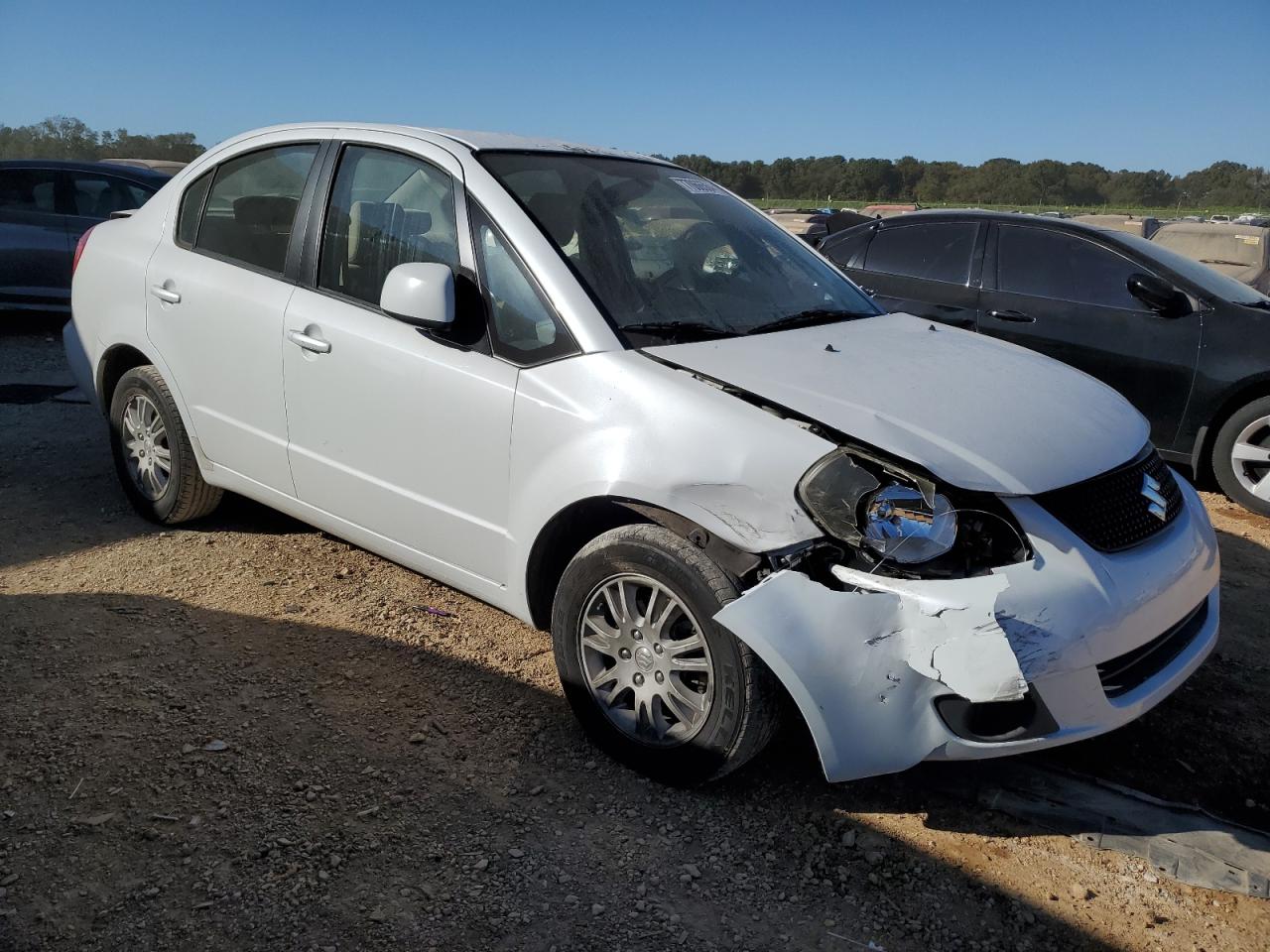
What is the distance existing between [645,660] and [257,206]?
2.54 m

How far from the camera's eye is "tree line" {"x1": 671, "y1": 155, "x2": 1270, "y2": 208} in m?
59.9

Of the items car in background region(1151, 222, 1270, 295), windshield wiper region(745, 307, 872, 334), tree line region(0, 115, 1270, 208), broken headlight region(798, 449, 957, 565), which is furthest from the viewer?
tree line region(0, 115, 1270, 208)

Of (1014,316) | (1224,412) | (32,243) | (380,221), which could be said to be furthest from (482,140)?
(32,243)

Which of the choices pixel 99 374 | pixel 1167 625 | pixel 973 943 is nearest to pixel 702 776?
pixel 973 943

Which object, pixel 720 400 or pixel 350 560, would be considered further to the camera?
pixel 350 560

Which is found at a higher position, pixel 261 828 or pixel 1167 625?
pixel 1167 625

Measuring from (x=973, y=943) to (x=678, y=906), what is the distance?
695 millimetres

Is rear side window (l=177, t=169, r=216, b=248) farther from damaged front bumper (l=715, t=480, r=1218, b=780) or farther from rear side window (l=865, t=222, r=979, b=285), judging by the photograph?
rear side window (l=865, t=222, r=979, b=285)

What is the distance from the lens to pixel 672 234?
11.6 feet

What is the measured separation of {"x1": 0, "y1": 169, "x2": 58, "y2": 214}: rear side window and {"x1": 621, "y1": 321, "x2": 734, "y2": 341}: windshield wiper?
8.93 meters

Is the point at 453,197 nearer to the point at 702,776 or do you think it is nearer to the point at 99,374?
the point at 702,776

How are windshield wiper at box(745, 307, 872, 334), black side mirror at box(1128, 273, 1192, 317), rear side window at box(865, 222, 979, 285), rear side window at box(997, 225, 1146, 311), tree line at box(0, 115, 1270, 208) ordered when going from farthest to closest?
tree line at box(0, 115, 1270, 208) → rear side window at box(865, 222, 979, 285) → rear side window at box(997, 225, 1146, 311) → black side mirror at box(1128, 273, 1192, 317) → windshield wiper at box(745, 307, 872, 334)

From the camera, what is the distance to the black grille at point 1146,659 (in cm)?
258

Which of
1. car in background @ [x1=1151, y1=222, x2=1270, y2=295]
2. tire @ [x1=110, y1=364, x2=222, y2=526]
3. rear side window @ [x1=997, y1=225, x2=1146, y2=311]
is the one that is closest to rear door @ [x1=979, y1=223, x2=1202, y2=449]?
rear side window @ [x1=997, y1=225, x2=1146, y2=311]
